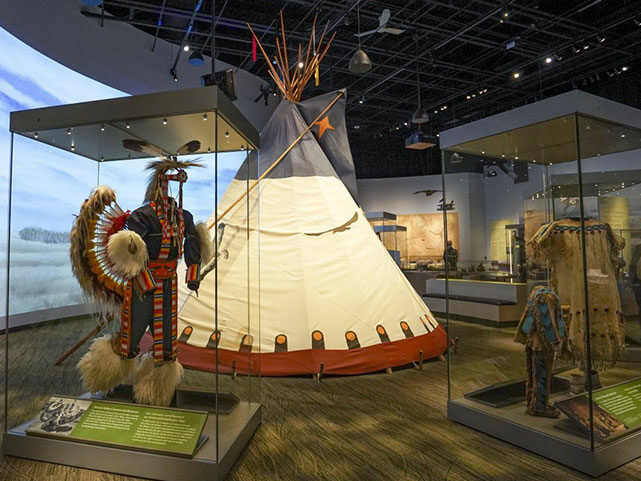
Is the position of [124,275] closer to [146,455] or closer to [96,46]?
[146,455]

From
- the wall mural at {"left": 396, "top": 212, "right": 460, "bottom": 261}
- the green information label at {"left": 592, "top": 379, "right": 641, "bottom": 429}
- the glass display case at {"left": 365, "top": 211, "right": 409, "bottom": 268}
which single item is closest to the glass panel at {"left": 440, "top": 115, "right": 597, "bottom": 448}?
the green information label at {"left": 592, "top": 379, "right": 641, "bottom": 429}

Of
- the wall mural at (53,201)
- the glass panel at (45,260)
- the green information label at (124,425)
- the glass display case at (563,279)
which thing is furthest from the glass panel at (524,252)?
the glass panel at (45,260)

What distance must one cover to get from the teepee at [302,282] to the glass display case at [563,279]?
96 centimetres

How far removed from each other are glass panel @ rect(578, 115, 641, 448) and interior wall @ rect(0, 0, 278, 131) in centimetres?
612

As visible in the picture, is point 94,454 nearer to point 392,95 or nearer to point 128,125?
point 128,125

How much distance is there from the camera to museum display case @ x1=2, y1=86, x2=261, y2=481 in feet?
7.08

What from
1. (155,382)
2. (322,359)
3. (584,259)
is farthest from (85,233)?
(584,259)

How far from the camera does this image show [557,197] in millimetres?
2689

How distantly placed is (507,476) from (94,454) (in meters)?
2.02

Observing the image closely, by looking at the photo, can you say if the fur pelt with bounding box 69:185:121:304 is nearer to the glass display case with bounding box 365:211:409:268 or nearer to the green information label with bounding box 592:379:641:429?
the green information label with bounding box 592:379:641:429

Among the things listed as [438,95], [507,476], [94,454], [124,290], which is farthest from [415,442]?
[438,95]

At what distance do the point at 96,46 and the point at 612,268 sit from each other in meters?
6.97

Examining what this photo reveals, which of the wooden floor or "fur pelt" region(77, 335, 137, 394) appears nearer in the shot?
the wooden floor

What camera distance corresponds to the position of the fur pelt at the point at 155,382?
2.39 m
